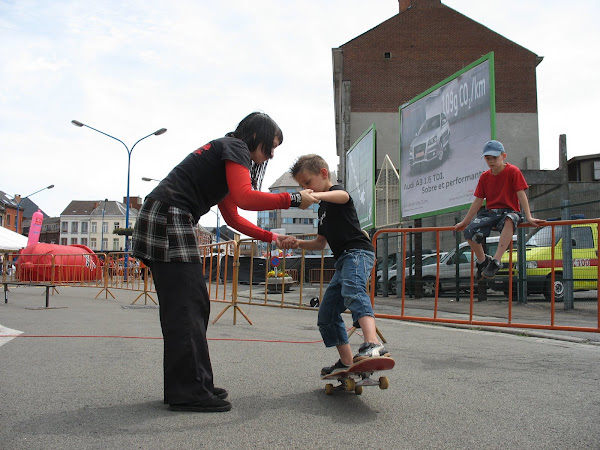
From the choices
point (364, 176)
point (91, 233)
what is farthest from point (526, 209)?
point (91, 233)

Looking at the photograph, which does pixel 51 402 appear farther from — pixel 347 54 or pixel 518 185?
pixel 347 54

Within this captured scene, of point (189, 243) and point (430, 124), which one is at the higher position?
point (430, 124)

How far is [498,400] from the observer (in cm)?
316

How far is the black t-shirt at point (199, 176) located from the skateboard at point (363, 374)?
4.29 ft

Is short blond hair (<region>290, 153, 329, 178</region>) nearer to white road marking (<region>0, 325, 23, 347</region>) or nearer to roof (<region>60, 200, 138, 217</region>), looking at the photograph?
white road marking (<region>0, 325, 23, 347</region>)

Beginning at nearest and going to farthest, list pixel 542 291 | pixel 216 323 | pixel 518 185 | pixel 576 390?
pixel 576 390
pixel 518 185
pixel 216 323
pixel 542 291

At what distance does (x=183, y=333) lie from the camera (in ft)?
9.37

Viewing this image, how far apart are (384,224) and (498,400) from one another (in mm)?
14382

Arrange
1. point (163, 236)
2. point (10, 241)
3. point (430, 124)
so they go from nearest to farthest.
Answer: point (163, 236)
point (430, 124)
point (10, 241)

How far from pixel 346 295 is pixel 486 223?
2.97 meters

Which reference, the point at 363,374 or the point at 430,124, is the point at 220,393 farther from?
the point at 430,124

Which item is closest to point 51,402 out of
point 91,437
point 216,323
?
point 91,437

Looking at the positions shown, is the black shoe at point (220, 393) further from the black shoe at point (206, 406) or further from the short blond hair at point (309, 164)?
the short blond hair at point (309, 164)

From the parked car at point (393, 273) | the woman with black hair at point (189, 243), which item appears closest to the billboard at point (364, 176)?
the parked car at point (393, 273)
